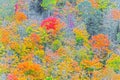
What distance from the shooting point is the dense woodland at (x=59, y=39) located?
5775 cm

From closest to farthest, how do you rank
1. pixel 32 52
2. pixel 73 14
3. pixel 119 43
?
pixel 32 52 → pixel 119 43 → pixel 73 14

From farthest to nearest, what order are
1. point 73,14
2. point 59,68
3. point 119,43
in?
1. point 73,14
2. point 119,43
3. point 59,68

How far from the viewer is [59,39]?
6712cm

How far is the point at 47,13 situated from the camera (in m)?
76.7

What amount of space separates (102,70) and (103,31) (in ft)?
39.7

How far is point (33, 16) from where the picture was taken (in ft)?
246

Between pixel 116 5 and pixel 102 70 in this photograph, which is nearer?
pixel 102 70

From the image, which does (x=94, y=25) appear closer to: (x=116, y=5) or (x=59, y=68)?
(x=116, y=5)

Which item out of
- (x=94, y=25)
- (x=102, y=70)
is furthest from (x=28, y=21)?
(x=102, y=70)

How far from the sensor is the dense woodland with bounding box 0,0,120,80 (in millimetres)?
57750

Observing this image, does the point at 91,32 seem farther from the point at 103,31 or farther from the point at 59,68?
the point at 59,68

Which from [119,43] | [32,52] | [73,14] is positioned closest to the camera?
[32,52]

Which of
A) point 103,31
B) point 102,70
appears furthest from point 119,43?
point 102,70

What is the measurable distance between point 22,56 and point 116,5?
2254 cm
